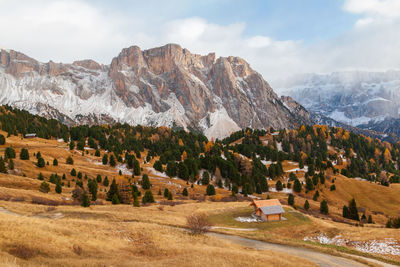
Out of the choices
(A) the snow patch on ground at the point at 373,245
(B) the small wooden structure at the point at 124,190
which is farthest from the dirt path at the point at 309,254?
(B) the small wooden structure at the point at 124,190

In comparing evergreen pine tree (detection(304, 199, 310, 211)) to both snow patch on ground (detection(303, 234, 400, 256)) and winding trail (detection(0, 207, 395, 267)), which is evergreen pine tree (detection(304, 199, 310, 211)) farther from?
winding trail (detection(0, 207, 395, 267))

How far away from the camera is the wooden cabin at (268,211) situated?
59.8 metres

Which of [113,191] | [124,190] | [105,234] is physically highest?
[105,234]

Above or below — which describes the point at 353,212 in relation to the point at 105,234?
below

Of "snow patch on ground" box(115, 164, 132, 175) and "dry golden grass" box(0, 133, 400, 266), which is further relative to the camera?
"snow patch on ground" box(115, 164, 132, 175)

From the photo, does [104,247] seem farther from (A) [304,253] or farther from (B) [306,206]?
(B) [306,206]

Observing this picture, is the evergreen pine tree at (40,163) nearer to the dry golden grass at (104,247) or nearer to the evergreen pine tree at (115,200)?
the evergreen pine tree at (115,200)

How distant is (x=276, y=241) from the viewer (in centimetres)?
3962

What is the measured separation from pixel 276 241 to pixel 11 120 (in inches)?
6259

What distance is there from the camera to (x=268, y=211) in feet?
197

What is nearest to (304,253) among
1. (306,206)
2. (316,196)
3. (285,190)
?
(306,206)

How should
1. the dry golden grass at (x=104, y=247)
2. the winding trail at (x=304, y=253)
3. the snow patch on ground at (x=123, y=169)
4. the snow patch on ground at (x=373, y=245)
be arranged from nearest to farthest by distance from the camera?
the dry golden grass at (x=104, y=247) → the winding trail at (x=304, y=253) → the snow patch on ground at (x=373, y=245) → the snow patch on ground at (x=123, y=169)

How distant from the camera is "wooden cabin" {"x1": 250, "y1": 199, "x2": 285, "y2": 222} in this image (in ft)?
196

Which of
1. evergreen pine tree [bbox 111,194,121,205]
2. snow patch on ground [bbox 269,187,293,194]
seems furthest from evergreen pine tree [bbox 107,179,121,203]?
snow patch on ground [bbox 269,187,293,194]
